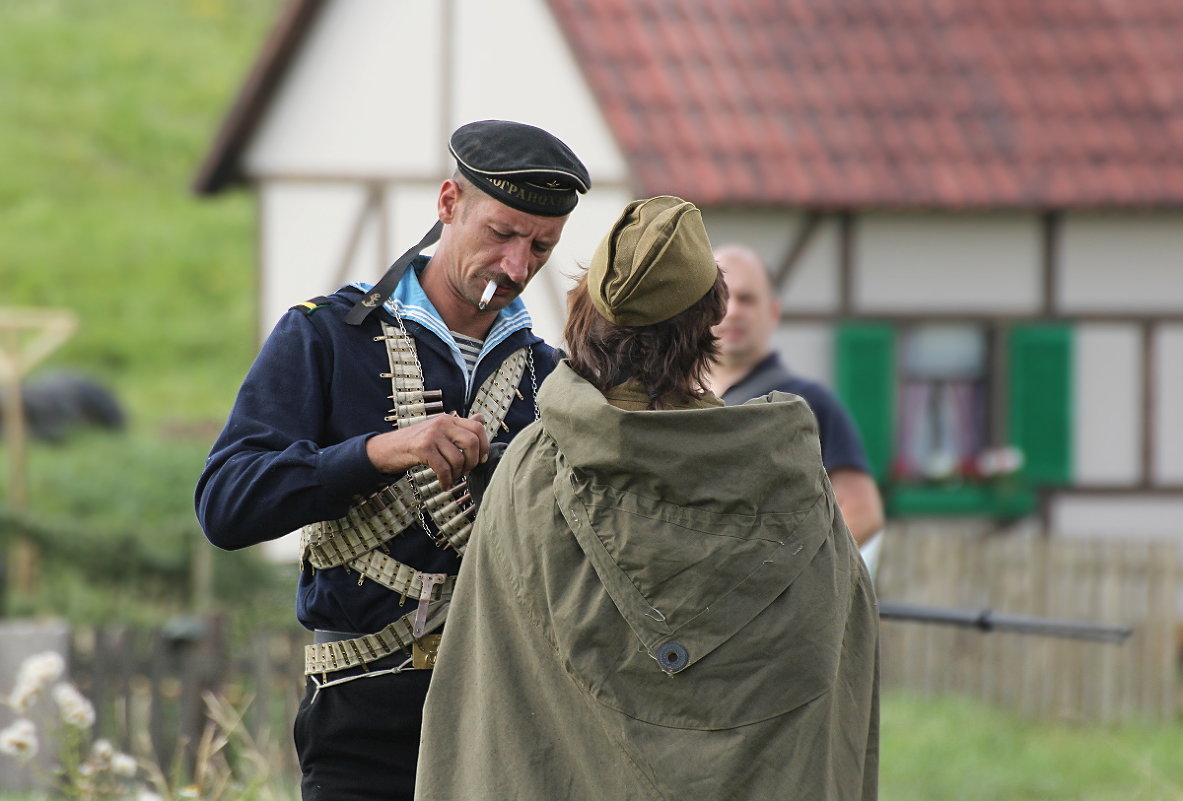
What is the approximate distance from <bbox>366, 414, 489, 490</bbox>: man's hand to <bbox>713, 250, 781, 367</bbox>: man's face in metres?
2.21

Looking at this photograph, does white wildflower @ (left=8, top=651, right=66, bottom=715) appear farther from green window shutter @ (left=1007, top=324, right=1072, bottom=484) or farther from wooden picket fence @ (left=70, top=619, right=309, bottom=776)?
green window shutter @ (left=1007, top=324, right=1072, bottom=484)

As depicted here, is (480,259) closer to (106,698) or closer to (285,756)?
(285,756)

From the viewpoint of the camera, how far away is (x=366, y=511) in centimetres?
277

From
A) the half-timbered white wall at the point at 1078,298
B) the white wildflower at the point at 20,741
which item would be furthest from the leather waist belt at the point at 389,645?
the half-timbered white wall at the point at 1078,298

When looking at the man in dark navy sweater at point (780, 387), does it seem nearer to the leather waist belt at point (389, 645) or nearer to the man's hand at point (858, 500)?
the man's hand at point (858, 500)

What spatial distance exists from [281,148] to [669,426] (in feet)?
34.6

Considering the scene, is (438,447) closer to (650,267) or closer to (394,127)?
(650,267)

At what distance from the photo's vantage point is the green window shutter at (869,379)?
36.4 feet

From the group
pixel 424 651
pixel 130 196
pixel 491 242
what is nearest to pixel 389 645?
pixel 424 651

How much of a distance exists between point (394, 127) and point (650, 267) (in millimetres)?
9798

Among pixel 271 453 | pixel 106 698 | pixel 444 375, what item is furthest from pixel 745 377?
pixel 106 698

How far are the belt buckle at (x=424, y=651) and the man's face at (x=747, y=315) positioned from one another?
6.98 feet

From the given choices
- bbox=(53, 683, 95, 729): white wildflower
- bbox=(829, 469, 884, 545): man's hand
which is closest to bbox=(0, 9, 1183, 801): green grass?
bbox=(829, 469, 884, 545): man's hand

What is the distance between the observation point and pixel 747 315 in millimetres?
4809
